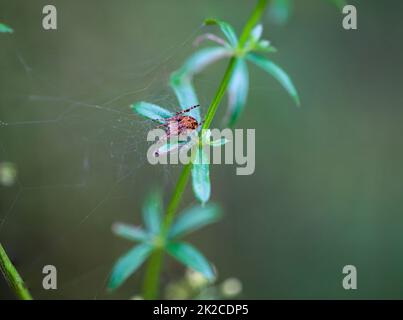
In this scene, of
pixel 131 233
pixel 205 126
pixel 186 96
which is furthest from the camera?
pixel 131 233

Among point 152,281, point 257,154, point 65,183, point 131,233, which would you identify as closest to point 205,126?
point 152,281

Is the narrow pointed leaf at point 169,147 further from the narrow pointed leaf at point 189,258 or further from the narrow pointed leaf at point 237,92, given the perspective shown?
the narrow pointed leaf at point 189,258

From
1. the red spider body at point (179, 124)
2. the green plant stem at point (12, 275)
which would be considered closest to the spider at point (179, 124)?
the red spider body at point (179, 124)

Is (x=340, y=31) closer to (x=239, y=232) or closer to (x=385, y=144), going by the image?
(x=385, y=144)

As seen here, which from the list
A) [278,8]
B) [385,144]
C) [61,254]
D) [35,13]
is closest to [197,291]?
[278,8]

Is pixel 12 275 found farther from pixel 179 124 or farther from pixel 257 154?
pixel 257 154

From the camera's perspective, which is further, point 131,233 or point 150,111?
point 131,233
